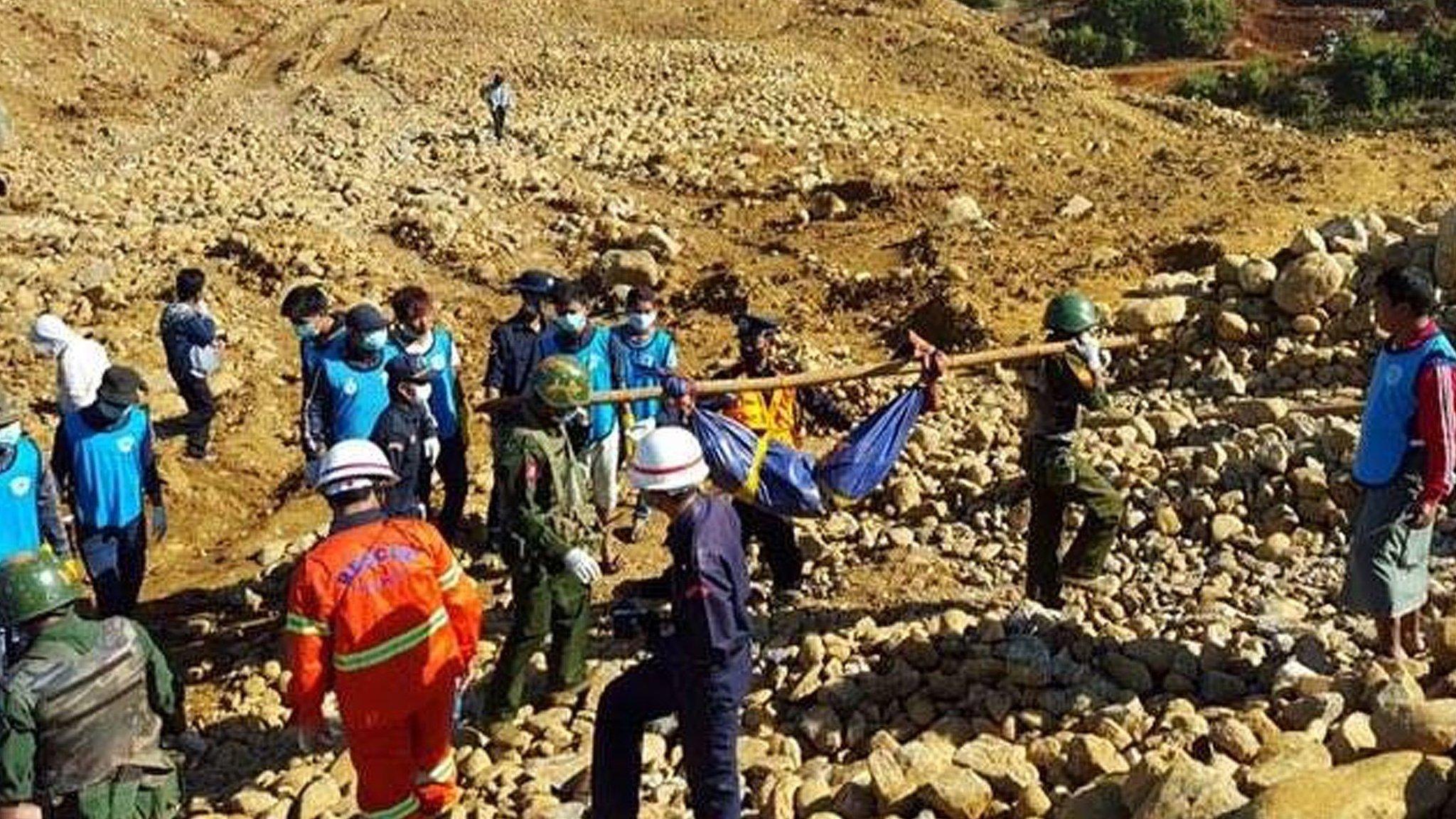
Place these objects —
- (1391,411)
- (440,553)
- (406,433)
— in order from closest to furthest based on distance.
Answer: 1. (440,553)
2. (1391,411)
3. (406,433)

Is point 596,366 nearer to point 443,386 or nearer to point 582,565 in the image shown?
point 443,386

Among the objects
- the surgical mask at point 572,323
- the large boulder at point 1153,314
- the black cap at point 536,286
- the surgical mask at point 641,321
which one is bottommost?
the large boulder at point 1153,314

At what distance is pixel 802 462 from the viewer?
5812 millimetres

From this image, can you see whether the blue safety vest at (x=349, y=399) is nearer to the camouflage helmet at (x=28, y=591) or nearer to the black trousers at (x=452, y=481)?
the black trousers at (x=452, y=481)

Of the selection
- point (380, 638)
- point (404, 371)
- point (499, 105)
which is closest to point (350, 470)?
point (380, 638)

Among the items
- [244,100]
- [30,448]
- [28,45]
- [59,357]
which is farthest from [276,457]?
[28,45]

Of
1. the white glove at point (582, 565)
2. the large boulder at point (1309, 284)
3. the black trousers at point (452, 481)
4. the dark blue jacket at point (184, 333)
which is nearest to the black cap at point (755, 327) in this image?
the black trousers at point (452, 481)

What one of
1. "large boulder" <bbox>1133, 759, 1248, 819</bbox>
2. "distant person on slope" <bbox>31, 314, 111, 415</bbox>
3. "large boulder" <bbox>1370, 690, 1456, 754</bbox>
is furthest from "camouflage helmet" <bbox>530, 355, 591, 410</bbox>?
"large boulder" <bbox>1370, 690, 1456, 754</bbox>

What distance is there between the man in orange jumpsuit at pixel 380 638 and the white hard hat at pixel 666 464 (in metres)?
0.63

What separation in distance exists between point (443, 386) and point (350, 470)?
2.84 meters

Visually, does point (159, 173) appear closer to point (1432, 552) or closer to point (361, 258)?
point (361, 258)

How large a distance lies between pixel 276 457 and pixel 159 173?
27.1 ft

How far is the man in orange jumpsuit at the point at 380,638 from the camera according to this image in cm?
402

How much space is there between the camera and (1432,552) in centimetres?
618
